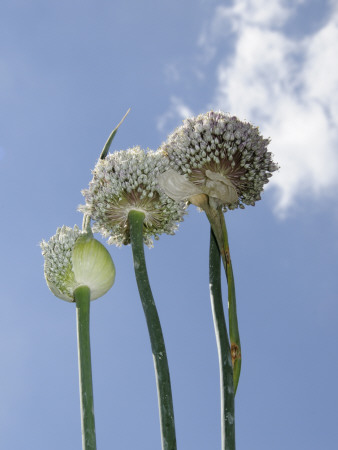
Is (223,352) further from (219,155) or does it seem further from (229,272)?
(219,155)

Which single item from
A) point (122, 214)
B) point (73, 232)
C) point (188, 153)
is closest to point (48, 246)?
point (73, 232)

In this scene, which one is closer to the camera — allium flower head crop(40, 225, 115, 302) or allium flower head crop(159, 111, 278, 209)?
allium flower head crop(40, 225, 115, 302)

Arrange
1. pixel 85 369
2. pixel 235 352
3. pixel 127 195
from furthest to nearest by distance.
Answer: pixel 127 195 → pixel 235 352 → pixel 85 369

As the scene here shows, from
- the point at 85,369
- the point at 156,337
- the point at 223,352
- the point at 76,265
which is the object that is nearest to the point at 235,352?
the point at 223,352

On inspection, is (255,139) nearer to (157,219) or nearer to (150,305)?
(157,219)

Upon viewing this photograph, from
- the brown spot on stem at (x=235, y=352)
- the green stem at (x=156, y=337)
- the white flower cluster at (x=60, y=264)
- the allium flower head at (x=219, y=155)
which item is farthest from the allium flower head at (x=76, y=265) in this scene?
the brown spot on stem at (x=235, y=352)

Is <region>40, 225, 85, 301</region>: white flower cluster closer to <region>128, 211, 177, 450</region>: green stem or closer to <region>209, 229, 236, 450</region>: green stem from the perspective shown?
<region>128, 211, 177, 450</region>: green stem

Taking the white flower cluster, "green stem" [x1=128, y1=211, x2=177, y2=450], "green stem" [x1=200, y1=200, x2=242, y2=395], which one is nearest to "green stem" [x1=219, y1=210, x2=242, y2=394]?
"green stem" [x1=200, y1=200, x2=242, y2=395]
